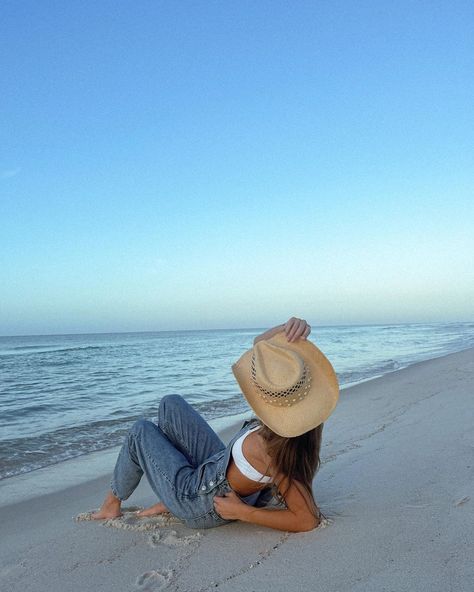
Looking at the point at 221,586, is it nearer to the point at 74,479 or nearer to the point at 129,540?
the point at 129,540

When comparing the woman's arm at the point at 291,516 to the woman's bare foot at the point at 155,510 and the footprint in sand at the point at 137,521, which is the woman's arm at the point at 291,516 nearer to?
the footprint in sand at the point at 137,521

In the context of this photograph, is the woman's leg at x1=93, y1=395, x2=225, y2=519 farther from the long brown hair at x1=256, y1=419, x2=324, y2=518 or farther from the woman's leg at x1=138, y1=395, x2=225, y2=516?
the long brown hair at x1=256, y1=419, x2=324, y2=518

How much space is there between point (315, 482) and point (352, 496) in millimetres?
455

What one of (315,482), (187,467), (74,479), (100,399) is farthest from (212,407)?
(187,467)

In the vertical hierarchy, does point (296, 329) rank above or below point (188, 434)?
above

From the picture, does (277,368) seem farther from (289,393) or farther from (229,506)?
(229,506)

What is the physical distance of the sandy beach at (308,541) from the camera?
7.57 ft

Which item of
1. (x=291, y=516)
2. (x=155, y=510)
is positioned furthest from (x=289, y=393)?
(x=155, y=510)

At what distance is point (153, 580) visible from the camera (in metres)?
2.46

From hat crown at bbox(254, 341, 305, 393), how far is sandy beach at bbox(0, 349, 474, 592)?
0.83 metres

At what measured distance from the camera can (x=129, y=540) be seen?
3010 millimetres

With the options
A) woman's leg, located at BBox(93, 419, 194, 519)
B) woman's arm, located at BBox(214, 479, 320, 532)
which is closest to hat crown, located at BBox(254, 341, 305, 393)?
woman's arm, located at BBox(214, 479, 320, 532)

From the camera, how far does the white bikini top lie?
2.85 metres

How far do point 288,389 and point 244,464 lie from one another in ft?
1.95
